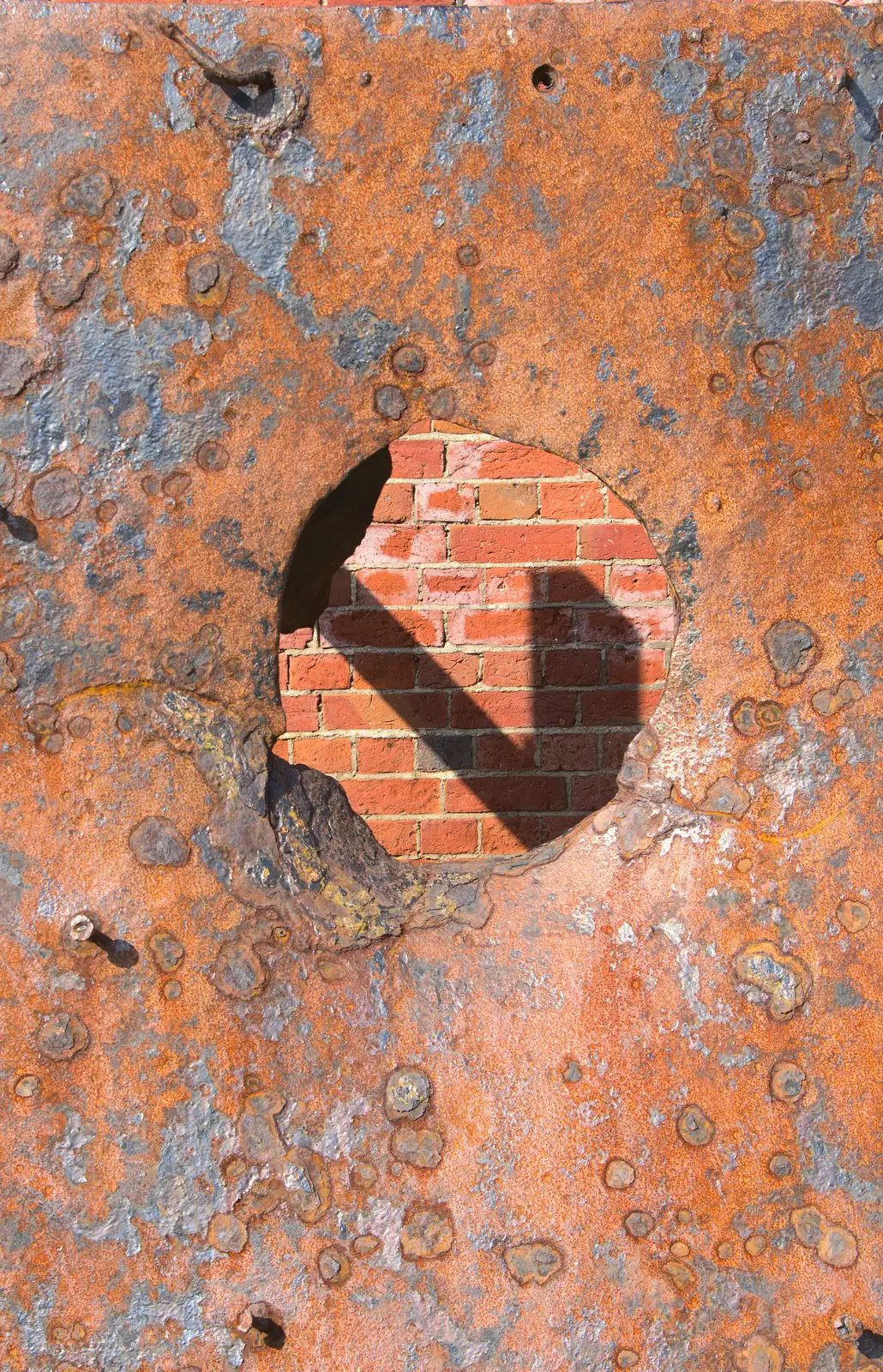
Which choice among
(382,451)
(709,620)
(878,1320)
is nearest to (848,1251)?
(878,1320)

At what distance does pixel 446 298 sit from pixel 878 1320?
1.03 meters

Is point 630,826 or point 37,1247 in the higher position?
point 630,826

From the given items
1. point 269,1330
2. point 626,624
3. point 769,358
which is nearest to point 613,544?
point 626,624

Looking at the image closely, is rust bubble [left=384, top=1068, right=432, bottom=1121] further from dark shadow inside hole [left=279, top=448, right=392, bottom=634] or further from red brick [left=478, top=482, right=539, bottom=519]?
red brick [left=478, top=482, right=539, bottom=519]

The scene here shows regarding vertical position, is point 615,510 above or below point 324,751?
above

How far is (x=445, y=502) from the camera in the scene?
2.41 metres

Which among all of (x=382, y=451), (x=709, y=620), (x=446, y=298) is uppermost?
(x=446, y=298)

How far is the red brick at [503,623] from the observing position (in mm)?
2443

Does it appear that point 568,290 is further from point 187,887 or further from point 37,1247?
point 37,1247

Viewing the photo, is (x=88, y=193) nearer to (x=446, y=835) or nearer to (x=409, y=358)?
(x=409, y=358)

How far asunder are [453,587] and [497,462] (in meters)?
0.29

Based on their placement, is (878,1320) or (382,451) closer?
(878,1320)

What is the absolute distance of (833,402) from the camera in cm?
105

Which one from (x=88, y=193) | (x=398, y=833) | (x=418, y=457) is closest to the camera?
(x=88, y=193)
